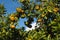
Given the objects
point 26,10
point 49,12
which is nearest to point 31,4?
point 26,10

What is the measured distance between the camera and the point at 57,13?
7.23 m

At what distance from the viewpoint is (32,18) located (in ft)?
25.4

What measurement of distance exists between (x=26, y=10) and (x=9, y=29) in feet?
3.15

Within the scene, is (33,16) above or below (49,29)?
above

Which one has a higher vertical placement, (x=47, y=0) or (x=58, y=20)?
(x=47, y=0)

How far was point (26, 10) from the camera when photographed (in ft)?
24.9

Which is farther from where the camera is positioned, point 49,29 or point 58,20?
point 49,29

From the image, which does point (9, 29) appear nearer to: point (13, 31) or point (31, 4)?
point (13, 31)

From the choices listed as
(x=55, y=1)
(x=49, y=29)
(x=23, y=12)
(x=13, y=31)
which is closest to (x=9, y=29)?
(x=13, y=31)

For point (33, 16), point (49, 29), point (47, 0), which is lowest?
point (49, 29)

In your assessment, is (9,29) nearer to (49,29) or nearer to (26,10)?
(26,10)

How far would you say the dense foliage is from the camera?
727cm

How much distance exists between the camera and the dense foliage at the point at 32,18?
727 centimetres

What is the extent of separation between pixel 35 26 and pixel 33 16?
1.57 ft
